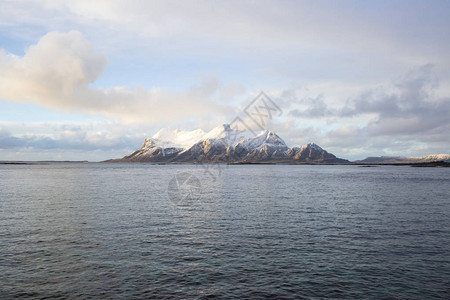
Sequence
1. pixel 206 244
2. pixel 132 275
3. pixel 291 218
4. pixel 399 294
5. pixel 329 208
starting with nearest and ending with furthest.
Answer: pixel 399 294, pixel 132 275, pixel 206 244, pixel 291 218, pixel 329 208

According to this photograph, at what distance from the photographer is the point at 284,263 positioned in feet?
90.5

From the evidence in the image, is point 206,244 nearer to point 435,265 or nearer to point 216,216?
point 216,216

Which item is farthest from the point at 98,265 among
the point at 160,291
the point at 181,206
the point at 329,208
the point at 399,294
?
the point at 329,208

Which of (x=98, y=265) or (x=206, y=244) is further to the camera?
(x=206, y=244)

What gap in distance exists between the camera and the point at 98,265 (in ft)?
88.0

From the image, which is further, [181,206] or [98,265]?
[181,206]

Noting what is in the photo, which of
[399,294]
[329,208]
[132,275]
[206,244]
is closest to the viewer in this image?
[399,294]

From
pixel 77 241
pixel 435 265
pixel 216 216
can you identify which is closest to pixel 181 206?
pixel 216 216

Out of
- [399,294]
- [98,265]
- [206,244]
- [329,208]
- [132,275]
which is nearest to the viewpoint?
[399,294]

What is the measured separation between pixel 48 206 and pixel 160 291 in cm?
4629

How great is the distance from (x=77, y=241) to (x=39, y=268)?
27.9 ft

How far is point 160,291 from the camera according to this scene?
2212cm

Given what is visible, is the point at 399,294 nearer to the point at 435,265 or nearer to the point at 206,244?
the point at 435,265

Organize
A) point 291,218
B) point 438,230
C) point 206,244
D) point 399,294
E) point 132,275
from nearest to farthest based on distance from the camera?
point 399,294 < point 132,275 < point 206,244 < point 438,230 < point 291,218
